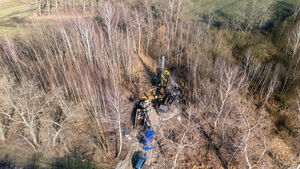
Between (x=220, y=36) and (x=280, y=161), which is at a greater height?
(x=220, y=36)

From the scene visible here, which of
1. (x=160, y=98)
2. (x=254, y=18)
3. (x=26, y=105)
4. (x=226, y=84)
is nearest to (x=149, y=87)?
(x=160, y=98)

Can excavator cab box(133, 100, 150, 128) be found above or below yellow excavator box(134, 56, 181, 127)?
below

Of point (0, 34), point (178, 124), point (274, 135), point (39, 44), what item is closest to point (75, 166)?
point (178, 124)

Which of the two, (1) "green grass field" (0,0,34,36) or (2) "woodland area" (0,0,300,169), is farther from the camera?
(1) "green grass field" (0,0,34,36)

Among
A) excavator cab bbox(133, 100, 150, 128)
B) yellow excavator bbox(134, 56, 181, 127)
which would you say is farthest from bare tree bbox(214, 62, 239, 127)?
excavator cab bbox(133, 100, 150, 128)

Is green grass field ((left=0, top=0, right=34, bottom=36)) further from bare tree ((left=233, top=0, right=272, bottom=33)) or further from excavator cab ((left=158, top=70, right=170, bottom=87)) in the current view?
bare tree ((left=233, top=0, right=272, bottom=33))

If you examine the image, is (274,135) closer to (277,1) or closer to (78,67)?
(78,67)

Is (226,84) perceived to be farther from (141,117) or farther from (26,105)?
(26,105)
